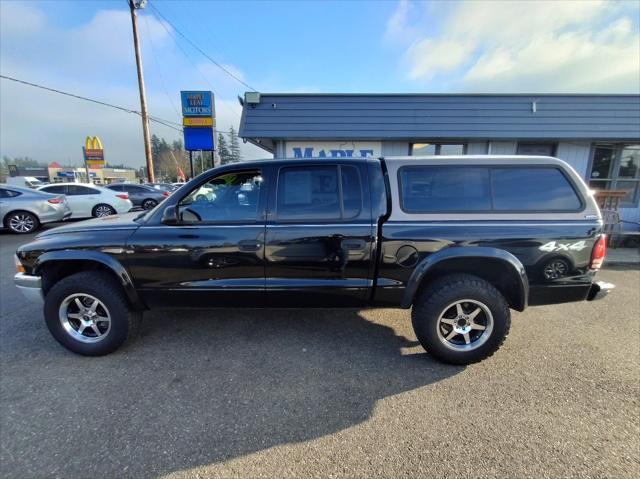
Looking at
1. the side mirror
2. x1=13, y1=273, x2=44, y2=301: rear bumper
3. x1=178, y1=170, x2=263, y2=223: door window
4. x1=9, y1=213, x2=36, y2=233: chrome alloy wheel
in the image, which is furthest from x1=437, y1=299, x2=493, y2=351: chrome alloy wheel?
x1=9, y1=213, x2=36, y2=233: chrome alloy wheel

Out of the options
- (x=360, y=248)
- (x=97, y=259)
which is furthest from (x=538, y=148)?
(x=97, y=259)

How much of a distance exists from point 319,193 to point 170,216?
1.36 meters

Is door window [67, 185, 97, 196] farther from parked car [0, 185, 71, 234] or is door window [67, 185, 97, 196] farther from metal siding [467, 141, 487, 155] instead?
metal siding [467, 141, 487, 155]

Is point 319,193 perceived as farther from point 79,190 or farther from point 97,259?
point 79,190

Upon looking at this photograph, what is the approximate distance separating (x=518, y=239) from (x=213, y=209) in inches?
108

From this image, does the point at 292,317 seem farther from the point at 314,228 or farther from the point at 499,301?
the point at 499,301

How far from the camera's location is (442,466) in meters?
1.82

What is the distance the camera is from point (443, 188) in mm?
2775

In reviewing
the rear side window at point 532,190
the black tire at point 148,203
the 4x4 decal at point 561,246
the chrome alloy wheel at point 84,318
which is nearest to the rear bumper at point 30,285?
the chrome alloy wheel at point 84,318

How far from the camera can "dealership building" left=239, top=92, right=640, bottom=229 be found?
284 inches

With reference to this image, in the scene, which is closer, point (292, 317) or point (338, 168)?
point (338, 168)

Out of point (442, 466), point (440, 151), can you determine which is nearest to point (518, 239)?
point (442, 466)

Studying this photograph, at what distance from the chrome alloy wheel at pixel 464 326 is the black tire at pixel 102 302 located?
293 centimetres

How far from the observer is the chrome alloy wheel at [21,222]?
9227 mm
